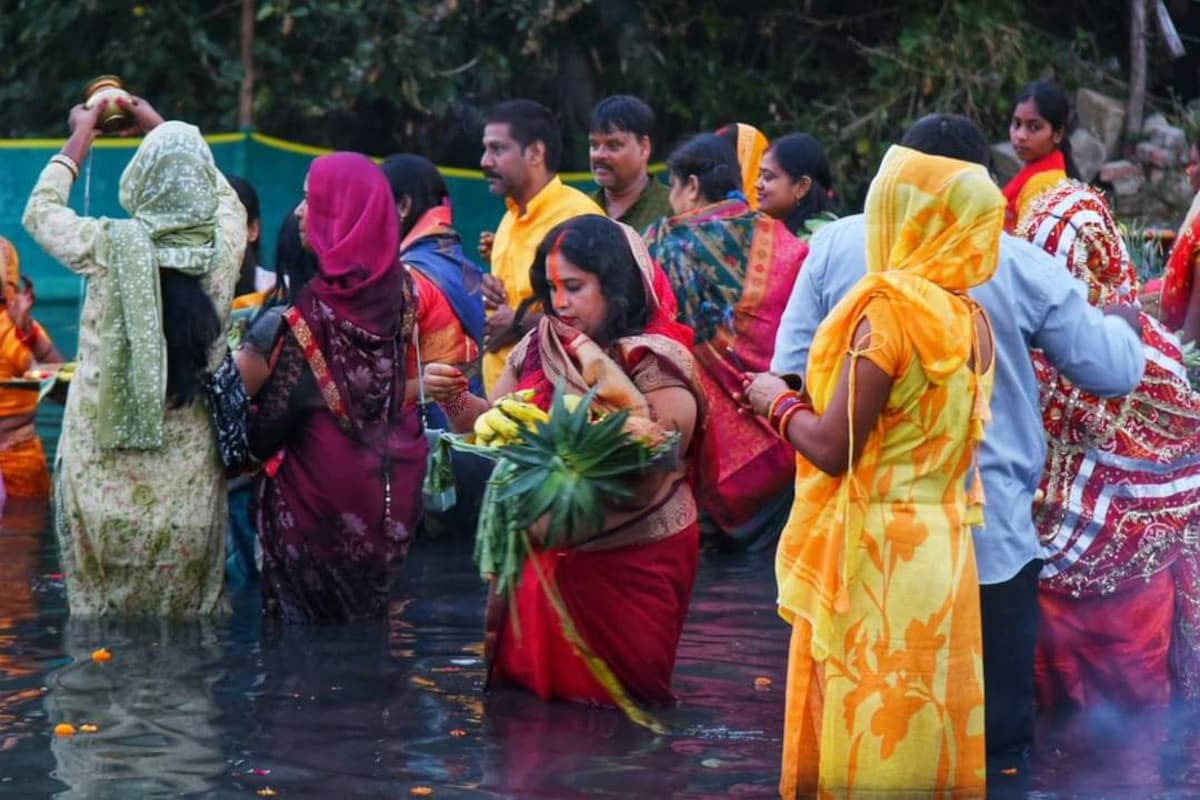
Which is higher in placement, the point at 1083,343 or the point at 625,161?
the point at 625,161

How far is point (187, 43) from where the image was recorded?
546 inches

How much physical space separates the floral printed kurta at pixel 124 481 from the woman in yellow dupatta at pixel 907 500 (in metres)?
3.15

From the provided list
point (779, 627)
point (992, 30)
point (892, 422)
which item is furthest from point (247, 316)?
point (992, 30)

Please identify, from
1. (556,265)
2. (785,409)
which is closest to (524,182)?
(556,265)

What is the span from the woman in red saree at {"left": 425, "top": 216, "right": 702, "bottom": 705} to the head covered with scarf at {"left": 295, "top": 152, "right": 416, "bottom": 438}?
93 cm

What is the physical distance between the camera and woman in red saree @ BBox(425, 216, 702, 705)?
5.80 meters

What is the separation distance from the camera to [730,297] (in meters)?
8.89

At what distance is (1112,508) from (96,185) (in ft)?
26.3

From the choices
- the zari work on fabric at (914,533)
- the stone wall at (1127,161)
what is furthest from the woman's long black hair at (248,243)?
the stone wall at (1127,161)

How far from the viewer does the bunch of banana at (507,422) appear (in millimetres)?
5598

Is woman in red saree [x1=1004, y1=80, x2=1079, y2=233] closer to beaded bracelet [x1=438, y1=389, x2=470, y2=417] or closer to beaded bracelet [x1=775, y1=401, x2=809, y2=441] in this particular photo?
beaded bracelet [x1=438, y1=389, x2=470, y2=417]

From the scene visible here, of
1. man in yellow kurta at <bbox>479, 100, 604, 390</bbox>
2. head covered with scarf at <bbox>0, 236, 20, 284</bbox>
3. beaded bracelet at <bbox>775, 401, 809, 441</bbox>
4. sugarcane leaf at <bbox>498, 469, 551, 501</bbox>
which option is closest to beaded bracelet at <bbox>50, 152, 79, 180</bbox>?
man in yellow kurta at <bbox>479, 100, 604, 390</bbox>

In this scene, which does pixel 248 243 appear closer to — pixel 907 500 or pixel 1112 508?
pixel 1112 508

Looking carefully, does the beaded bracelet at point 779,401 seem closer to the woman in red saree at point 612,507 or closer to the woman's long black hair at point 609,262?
the woman in red saree at point 612,507
